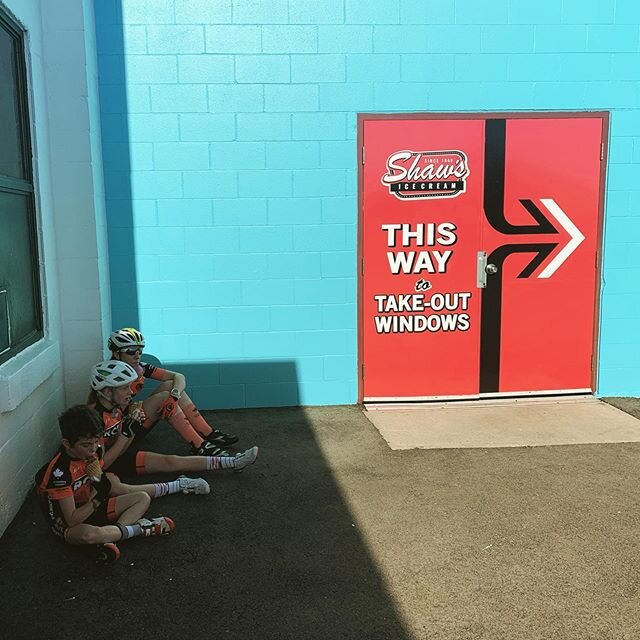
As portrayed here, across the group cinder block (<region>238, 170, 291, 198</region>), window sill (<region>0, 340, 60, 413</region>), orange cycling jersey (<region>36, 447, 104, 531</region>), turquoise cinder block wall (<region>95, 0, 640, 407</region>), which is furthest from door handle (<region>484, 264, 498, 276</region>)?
orange cycling jersey (<region>36, 447, 104, 531</region>)

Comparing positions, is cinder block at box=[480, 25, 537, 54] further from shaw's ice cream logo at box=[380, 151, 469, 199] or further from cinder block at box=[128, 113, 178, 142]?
cinder block at box=[128, 113, 178, 142]

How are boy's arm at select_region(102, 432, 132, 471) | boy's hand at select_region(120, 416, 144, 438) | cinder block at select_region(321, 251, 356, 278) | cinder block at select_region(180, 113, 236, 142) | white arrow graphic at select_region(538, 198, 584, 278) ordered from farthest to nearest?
white arrow graphic at select_region(538, 198, 584, 278)
cinder block at select_region(321, 251, 356, 278)
cinder block at select_region(180, 113, 236, 142)
boy's hand at select_region(120, 416, 144, 438)
boy's arm at select_region(102, 432, 132, 471)

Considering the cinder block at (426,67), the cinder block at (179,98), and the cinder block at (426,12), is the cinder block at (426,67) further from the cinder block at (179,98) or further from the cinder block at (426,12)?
the cinder block at (179,98)

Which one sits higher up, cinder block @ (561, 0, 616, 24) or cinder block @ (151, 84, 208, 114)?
cinder block @ (561, 0, 616, 24)

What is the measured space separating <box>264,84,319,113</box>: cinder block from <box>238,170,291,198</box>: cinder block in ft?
1.81

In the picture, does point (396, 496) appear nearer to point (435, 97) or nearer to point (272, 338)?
point (272, 338)

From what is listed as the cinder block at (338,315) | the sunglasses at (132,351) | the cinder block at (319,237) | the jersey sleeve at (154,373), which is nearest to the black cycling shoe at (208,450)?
the jersey sleeve at (154,373)

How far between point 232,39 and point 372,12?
48.2 inches

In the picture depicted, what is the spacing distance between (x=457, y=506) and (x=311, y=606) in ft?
4.73

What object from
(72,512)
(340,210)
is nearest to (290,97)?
(340,210)

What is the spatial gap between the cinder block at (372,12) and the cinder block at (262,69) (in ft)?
2.20

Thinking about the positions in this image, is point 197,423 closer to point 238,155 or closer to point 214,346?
point 214,346

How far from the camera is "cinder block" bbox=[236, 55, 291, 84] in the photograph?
6.36 m

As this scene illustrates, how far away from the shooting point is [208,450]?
5.44 meters
